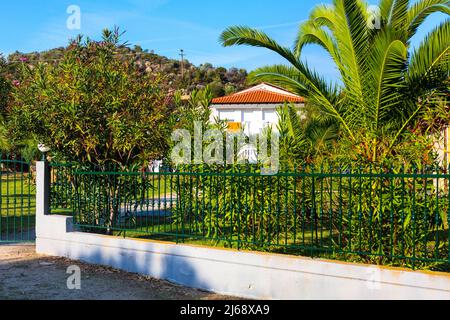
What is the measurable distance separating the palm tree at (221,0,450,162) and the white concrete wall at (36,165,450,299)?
1.94 m

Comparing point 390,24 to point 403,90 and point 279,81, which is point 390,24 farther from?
point 279,81

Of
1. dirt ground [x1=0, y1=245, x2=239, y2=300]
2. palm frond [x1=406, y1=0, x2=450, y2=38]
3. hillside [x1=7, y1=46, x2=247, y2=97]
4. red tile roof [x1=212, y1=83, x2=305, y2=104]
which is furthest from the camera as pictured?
hillside [x1=7, y1=46, x2=247, y2=97]

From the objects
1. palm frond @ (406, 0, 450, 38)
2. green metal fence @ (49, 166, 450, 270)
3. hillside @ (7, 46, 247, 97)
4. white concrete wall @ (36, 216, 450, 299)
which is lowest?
white concrete wall @ (36, 216, 450, 299)

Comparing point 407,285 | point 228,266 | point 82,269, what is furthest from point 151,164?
point 407,285

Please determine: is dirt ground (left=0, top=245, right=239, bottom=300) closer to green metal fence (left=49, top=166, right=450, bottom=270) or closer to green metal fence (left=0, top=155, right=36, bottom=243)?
green metal fence (left=49, top=166, right=450, bottom=270)

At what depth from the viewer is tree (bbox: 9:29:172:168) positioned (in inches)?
350

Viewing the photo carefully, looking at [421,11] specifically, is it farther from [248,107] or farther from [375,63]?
[248,107]

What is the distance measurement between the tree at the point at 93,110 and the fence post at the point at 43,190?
56 centimetres

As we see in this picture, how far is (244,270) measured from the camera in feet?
21.5

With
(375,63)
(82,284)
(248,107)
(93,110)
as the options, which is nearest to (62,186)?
(93,110)

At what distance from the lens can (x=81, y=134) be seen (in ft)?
30.1

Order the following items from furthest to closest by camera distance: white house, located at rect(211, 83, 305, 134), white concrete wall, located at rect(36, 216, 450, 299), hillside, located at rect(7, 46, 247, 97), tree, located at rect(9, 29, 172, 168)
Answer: hillside, located at rect(7, 46, 247, 97)
white house, located at rect(211, 83, 305, 134)
tree, located at rect(9, 29, 172, 168)
white concrete wall, located at rect(36, 216, 450, 299)

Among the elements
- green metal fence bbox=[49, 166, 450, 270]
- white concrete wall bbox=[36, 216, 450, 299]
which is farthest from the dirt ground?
green metal fence bbox=[49, 166, 450, 270]

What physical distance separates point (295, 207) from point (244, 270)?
1.12 meters
